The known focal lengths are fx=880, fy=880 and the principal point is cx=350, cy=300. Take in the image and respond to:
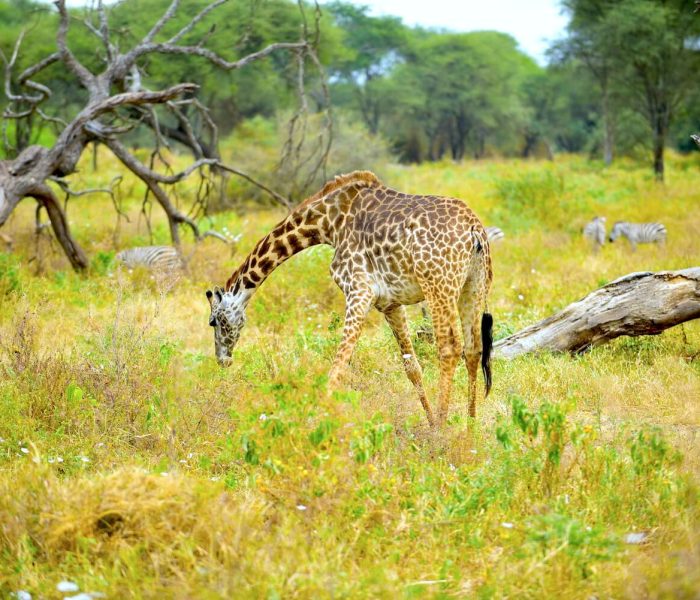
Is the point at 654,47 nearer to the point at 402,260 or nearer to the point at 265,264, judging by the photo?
the point at 265,264

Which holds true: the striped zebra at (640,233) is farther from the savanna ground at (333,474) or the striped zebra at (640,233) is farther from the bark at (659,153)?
the bark at (659,153)

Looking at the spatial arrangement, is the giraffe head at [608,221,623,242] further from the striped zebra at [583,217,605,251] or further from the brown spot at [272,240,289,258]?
the brown spot at [272,240,289,258]

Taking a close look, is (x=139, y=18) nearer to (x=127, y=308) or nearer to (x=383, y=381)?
(x=127, y=308)

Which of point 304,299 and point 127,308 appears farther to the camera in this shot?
point 304,299

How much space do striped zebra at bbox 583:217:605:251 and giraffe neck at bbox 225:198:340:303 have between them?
917cm

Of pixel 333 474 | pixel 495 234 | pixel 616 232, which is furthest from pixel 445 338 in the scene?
pixel 616 232

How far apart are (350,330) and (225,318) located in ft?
4.41

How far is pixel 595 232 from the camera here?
1506cm

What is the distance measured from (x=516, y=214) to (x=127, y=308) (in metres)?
10.1

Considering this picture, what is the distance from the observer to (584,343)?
26.1 feet

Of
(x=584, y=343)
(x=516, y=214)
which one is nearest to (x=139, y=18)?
(x=516, y=214)

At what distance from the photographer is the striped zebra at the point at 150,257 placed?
1155cm

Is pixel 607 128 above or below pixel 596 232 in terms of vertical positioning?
above

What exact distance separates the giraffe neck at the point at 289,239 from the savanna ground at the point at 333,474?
689mm
